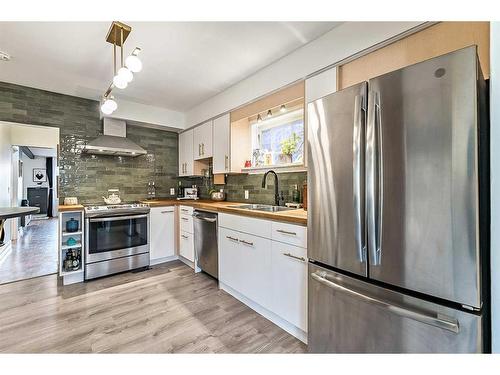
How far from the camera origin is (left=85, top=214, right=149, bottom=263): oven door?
2.83 meters

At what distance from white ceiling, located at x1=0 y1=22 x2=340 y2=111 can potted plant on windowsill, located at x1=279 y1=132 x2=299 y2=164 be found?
0.83m

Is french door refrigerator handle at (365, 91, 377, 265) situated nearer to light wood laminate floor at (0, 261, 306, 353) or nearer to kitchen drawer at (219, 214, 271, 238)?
kitchen drawer at (219, 214, 271, 238)

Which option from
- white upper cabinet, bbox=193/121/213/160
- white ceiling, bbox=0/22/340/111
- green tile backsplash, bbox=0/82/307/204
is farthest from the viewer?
white upper cabinet, bbox=193/121/213/160

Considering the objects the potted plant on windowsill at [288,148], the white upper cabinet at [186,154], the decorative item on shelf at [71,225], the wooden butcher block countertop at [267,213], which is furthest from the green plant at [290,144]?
the decorative item on shelf at [71,225]

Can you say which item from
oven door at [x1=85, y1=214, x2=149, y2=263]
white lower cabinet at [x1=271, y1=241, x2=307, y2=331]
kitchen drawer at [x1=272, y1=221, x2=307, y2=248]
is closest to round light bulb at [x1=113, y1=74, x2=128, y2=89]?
kitchen drawer at [x1=272, y1=221, x2=307, y2=248]

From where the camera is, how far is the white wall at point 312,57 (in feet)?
5.17

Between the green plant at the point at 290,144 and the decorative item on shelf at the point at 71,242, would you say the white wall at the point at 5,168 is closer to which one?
the decorative item on shelf at the point at 71,242

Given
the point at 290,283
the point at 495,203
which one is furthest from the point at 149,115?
the point at 495,203

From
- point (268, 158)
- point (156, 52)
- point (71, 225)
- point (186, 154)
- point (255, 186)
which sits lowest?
point (71, 225)

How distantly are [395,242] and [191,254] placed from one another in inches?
104

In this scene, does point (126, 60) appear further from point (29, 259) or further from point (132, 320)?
point (29, 259)

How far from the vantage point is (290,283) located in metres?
1.75

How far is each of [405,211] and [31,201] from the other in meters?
11.6

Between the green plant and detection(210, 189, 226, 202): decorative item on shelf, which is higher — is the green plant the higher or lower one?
the higher one
